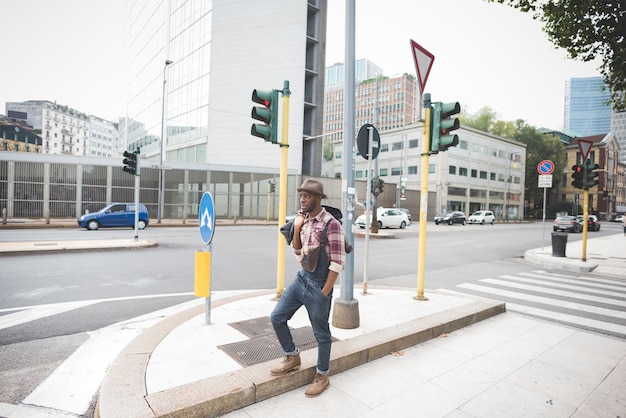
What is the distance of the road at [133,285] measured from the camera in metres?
4.08

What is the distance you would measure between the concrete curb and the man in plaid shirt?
0.17m

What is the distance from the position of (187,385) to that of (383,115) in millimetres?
114670

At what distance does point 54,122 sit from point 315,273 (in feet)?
405

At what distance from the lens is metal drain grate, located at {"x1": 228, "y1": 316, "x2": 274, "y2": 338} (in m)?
4.19

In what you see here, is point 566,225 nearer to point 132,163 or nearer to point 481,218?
point 481,218

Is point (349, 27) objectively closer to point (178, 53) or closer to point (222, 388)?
point (222, 388)

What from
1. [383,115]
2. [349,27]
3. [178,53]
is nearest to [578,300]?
[349,27]

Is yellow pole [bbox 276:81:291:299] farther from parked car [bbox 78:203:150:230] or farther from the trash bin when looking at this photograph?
parked car [bbox 78:203:150:230]

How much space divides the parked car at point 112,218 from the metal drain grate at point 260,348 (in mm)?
17856

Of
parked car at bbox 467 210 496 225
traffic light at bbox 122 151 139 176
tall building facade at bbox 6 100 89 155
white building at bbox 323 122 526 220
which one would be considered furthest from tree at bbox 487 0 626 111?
tall building facade at bbox 6 100 89 155

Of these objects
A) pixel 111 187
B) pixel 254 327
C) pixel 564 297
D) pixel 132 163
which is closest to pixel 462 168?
pixel 111 187

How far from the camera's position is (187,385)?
9.36 feet

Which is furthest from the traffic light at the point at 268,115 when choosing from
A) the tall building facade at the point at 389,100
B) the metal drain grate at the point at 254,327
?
the tall building facade at the point at 389,100

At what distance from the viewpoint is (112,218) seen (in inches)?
789
